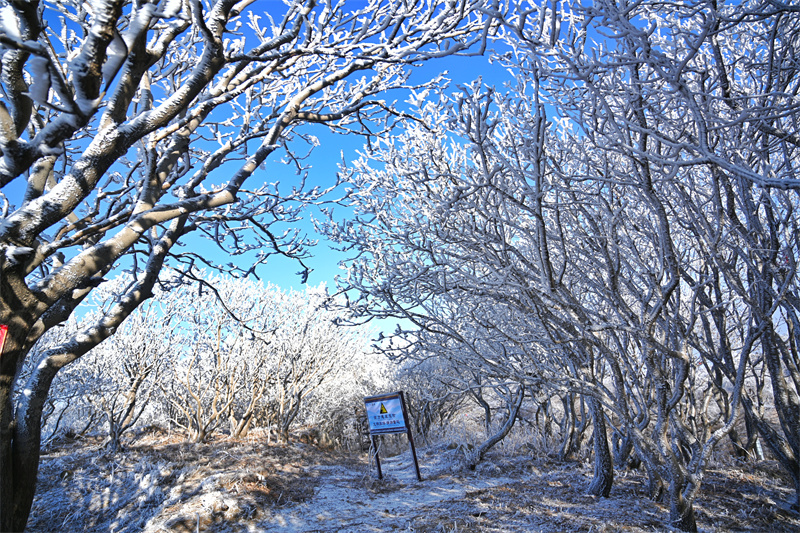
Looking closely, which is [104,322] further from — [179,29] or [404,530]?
[404,530]

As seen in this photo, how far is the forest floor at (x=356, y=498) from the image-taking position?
13.0 feet

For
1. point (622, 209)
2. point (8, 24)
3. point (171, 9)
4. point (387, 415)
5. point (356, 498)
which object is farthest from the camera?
point (387, 415)

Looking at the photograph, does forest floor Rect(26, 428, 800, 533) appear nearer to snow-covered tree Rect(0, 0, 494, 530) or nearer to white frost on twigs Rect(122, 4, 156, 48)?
snow-covered tree Rect(0, 0, 494, 530)

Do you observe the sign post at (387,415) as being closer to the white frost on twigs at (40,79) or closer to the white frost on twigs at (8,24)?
the white frost on twigs at (40,79)

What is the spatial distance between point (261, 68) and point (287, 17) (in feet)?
3.65

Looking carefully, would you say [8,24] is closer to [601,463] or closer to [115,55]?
[115,55]

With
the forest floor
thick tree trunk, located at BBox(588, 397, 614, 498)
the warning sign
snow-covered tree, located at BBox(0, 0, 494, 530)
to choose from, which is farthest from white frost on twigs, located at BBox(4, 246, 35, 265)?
the warning sign

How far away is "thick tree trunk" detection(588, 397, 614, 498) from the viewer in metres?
4.95

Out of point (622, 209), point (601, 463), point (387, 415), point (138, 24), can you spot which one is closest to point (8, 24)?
point (138, 24)

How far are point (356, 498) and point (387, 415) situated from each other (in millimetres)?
2636

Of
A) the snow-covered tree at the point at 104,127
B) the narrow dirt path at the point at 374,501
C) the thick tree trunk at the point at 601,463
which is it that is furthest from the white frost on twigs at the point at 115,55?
the thick tree trunk at the point at 601,463

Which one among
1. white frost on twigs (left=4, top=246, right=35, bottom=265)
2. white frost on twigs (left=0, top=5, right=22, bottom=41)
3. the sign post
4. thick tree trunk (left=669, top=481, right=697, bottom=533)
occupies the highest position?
white frost on twigs (left=0, top=5, right=22, bottom=41)

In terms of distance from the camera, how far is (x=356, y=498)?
6320mm

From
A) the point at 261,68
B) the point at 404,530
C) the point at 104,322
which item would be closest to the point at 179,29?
the point at 261,68
